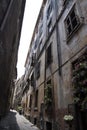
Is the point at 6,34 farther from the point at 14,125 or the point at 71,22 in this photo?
the point at 14,125

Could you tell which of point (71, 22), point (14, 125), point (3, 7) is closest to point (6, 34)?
point (3, 7)

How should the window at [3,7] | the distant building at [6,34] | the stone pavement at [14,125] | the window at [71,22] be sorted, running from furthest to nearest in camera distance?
the stone pavement at [14,125] → the window at [71,22] → the distant building at [6,34] → the window at [3,7]

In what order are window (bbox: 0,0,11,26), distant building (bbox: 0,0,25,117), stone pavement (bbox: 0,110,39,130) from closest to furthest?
window (bbox: 0,0,11,26) < distant building (bbox: 0,0,25,117) < stone pavement (bbox: 0,110,39,130)

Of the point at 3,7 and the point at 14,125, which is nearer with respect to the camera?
the point at 3,7

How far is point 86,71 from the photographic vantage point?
4621 mm

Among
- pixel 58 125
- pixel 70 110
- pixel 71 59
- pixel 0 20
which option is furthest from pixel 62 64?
pixel 0 20

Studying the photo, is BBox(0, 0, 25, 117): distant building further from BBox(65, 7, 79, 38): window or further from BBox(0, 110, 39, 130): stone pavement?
BBox(65, 7, 79, 38): window

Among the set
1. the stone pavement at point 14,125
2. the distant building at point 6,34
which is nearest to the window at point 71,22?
the distant building at point 6,34

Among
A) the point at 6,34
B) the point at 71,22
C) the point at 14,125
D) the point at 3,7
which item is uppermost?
the point at 71,22

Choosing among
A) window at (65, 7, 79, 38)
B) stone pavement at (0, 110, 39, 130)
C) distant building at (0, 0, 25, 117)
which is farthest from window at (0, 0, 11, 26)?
stone pavement at (0, 110, 39, 130)

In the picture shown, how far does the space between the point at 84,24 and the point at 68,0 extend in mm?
3242

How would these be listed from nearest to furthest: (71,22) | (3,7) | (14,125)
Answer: (3,7), (71,22), (14,125)

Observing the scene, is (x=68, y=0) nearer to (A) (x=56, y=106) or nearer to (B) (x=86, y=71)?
(B) (x=86, y=71)

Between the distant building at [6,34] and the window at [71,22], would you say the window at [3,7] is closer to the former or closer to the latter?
the distant building at [6,34]
